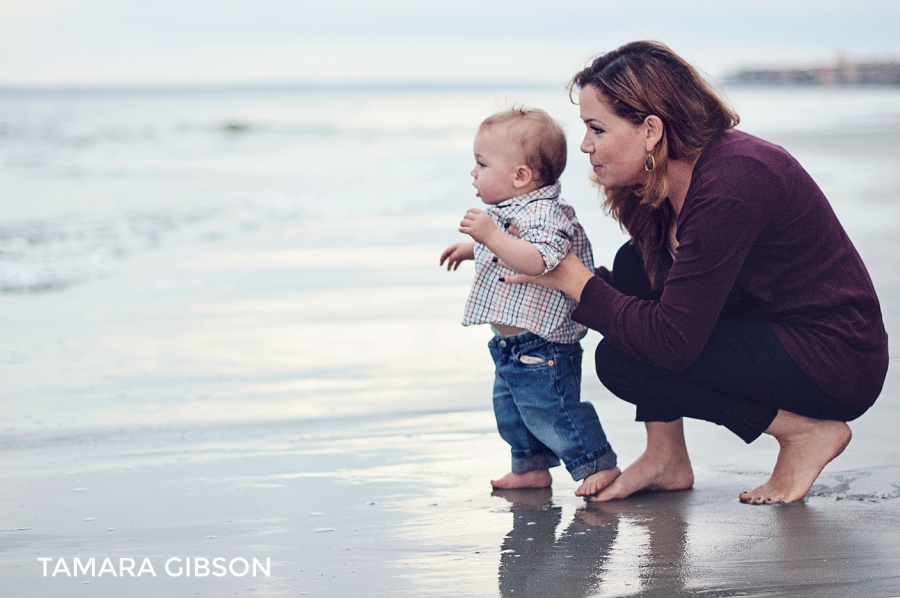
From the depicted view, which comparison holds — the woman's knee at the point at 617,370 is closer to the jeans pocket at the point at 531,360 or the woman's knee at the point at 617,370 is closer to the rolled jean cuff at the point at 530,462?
the jeans pocket at the point at 531,360

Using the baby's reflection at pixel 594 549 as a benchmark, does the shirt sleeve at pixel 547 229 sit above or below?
above

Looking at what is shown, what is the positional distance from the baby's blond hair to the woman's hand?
28 centimetres

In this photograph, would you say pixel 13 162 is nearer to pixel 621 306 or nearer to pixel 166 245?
pixel 166 245

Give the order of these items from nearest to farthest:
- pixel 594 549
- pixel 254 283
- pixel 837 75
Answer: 1. pixel 594 549
2. pixel 254 283
3. pixel 837 75

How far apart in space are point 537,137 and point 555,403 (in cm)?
71

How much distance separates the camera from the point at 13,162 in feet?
48.2

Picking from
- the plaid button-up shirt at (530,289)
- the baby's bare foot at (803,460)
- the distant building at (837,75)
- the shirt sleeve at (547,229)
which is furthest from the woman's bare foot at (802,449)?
the distant building at (837,75)

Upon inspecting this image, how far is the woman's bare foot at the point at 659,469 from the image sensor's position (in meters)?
2.73

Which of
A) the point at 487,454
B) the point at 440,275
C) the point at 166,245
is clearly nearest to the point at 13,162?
the point at 166,245

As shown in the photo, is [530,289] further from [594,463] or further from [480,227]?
[594,463]

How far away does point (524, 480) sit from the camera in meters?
2.84

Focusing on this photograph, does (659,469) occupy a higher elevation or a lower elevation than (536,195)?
lower

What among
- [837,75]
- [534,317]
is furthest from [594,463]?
[837,75]

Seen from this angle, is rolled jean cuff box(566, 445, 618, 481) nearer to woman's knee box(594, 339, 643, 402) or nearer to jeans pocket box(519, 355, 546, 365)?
woman's knee box(594, 339, 643, 402)
